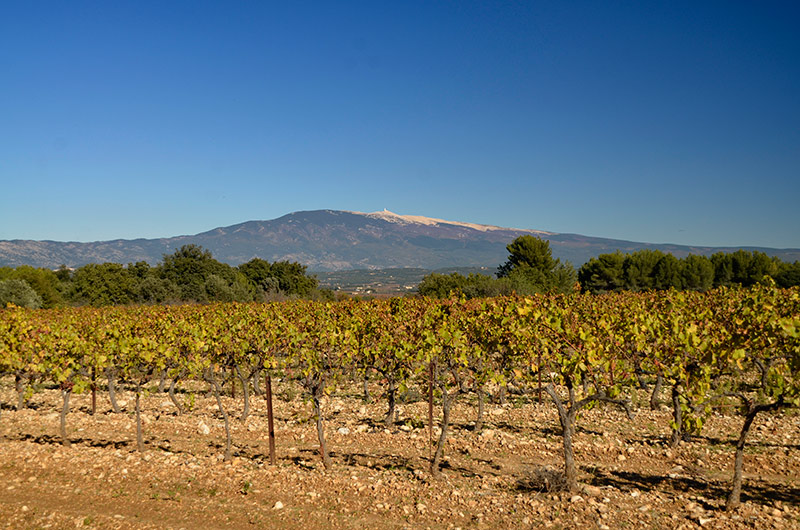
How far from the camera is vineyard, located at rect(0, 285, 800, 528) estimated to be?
8.01 metres

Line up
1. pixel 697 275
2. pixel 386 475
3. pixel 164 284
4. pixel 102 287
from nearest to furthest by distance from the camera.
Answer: pixel 386 475
pixel 697 275
pixel 102 287
pixel 164 284

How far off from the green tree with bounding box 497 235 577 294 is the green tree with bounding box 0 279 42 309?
41.8m

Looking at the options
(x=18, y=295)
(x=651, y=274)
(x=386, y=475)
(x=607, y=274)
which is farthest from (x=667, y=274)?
(x=18, y=295)

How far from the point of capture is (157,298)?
54688 millimetres

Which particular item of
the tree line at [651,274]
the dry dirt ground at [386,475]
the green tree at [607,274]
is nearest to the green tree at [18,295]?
the tree line at [651,274]

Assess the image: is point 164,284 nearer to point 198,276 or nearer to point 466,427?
point 198,276

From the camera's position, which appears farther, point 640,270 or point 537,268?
point 537,268

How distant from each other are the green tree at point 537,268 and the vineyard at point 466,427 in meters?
36.7

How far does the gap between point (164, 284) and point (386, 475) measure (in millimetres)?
53088

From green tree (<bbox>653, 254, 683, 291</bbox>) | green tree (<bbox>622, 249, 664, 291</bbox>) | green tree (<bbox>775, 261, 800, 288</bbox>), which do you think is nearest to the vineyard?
green tree (<bbox>622, 249, 664, 291</bbox>)

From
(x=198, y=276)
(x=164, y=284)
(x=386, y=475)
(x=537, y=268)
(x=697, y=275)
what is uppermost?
(x=537, y=268)

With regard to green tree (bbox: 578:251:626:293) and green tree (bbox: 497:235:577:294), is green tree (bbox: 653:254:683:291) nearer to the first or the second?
green tree (bbox: 578:251:626:293)

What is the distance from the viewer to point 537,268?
60.4m

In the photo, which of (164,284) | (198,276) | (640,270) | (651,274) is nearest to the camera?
(640,270)
